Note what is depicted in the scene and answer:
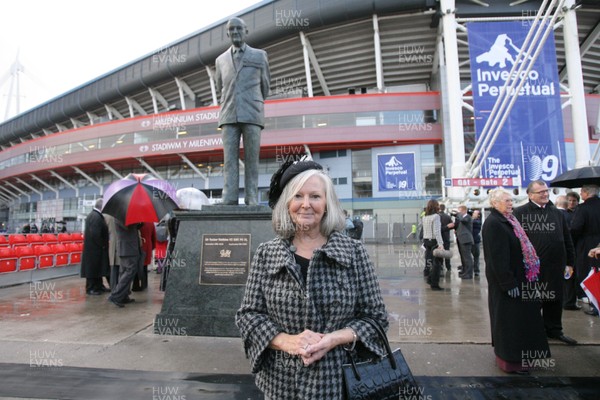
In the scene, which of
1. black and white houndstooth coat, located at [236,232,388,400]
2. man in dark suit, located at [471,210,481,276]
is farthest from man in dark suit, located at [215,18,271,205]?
man in dark suit, located at [471,210,481,276]

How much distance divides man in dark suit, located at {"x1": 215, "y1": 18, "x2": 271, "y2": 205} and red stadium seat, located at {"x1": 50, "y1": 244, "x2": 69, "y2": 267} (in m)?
7.65

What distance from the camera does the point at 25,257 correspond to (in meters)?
8.63

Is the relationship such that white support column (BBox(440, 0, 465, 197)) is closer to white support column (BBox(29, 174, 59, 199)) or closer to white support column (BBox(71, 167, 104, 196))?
white support column (BBox(71, 167, 104, 196))

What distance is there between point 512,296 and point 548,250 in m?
1.38

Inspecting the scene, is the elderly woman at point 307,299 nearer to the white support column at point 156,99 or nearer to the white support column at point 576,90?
the white support column at point 576,90

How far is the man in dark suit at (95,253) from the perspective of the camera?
715cm

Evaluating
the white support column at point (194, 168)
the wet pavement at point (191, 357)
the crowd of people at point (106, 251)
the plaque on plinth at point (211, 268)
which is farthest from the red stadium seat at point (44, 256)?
the white support column at point (194, 168)

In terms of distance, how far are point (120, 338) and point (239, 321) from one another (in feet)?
11.0

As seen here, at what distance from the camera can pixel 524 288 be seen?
343cm

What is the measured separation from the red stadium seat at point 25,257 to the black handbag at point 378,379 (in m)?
10.1

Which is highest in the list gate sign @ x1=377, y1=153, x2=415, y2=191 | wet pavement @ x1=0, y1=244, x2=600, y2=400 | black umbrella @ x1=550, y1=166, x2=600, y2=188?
gate sign @ x1=377, y1=153, x2=415, y2=191

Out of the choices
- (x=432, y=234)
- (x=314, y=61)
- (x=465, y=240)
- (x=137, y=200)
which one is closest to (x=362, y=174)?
(x=314, y=61)

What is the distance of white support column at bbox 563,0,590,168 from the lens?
2273cm

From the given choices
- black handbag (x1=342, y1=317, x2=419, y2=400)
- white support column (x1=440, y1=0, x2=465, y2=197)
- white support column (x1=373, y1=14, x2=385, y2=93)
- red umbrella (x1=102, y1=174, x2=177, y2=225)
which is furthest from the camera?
white support column (x1=373, y1=14, x2=385, y2=93)
